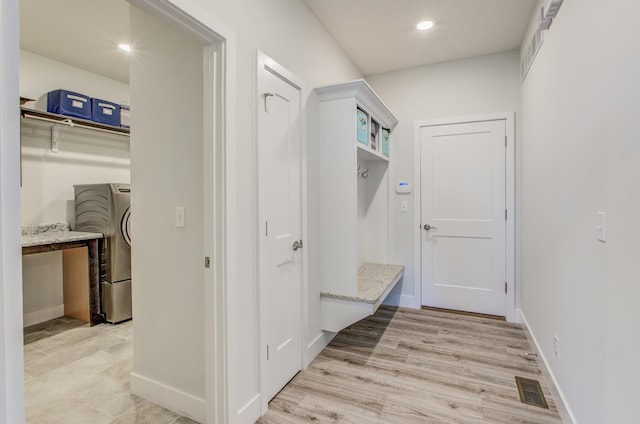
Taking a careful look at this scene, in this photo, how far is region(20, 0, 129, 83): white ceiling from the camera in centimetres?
238

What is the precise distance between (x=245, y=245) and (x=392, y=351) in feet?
5.42

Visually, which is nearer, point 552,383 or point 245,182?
point 245,182

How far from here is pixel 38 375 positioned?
2324mm

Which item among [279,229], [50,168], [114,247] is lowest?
[114,247]

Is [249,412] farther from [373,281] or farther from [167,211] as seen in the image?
[373,281]

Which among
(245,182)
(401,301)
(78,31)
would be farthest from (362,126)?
(78,31)

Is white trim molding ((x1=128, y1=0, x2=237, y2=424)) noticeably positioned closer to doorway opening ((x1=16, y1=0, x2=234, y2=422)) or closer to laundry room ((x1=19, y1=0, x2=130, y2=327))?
doorway opening ((x1=16, y1=0, x2=234, y2=422))

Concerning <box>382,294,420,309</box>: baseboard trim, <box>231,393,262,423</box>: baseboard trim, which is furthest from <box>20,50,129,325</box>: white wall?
<box>382,294,420,309</box>: baseboard trim

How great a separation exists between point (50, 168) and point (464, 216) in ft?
14.6

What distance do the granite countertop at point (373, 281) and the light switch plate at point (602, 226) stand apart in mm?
1416

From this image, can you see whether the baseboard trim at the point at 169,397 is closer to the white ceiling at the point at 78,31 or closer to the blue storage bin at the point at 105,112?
the white ceiling at the point at 78,31

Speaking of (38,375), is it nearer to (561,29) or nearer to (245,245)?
(245,245)

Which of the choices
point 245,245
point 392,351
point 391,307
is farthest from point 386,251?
point 245,245

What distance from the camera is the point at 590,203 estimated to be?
4.93 ft
